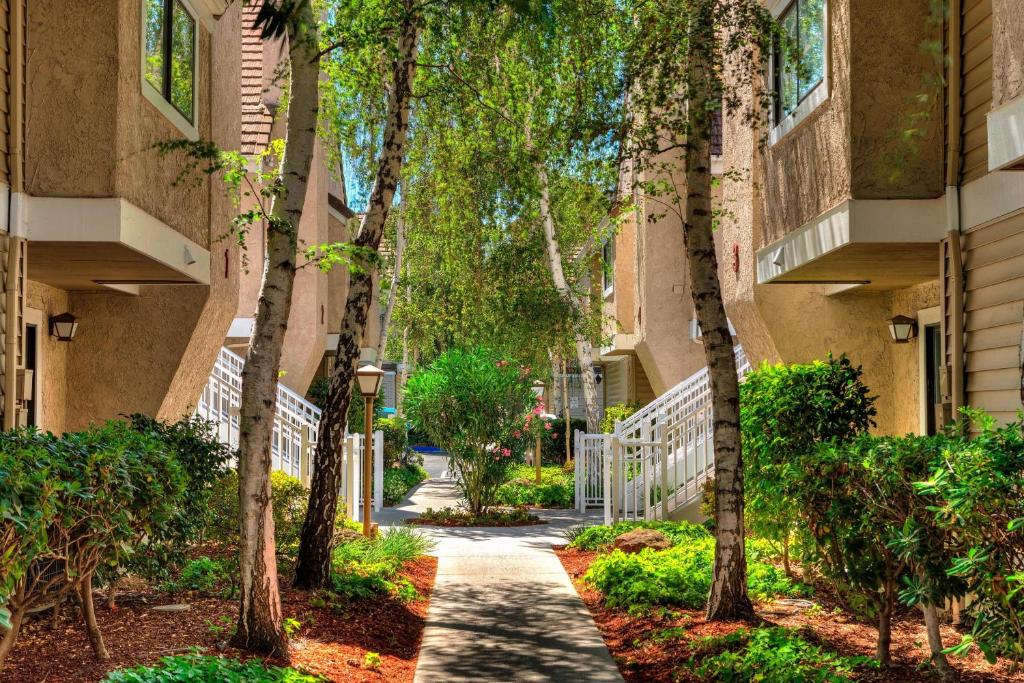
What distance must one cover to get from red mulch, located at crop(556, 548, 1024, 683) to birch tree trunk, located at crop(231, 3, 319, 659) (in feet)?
8.51

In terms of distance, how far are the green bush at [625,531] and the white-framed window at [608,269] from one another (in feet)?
37.9

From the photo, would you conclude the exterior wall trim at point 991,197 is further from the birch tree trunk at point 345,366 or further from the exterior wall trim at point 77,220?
the exterior wall trim at point 77,220

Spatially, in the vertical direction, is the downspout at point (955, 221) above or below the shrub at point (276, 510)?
above

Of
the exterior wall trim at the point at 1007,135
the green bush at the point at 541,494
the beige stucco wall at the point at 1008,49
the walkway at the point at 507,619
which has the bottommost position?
the walkway at the point at 507,619

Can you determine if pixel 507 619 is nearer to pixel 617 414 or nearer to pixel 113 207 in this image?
pixel 113 207

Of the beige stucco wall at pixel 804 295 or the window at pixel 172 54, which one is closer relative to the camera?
the window at pixel 172 54

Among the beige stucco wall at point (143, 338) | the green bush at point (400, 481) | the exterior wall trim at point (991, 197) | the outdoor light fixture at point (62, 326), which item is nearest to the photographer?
the exterior wall trim at point (991, 197)

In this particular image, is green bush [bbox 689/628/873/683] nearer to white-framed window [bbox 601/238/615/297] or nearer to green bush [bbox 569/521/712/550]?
green bush [bbox 569/521/712/550]

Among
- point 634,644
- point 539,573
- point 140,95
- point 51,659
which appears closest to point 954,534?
point 634,644

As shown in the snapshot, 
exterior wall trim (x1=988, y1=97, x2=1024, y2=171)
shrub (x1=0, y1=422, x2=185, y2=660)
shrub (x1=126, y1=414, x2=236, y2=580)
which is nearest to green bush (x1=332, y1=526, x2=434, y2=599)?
shrub (x1=126, y1=414, x2=236, y2=580)

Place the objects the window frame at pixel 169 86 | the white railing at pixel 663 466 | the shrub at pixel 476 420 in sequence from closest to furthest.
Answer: the window frame at pixel 169 86 → the white railing at pixel 663 466 → the shrub at pixel 476 420

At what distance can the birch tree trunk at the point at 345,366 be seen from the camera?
10.3 metres

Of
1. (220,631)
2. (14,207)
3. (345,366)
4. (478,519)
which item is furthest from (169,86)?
(478,519)

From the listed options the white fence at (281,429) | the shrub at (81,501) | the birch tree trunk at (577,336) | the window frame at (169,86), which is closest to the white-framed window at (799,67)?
the window frame at (169,86)
